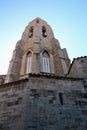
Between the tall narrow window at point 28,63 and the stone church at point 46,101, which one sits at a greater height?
the tall narrow window at point 28,63

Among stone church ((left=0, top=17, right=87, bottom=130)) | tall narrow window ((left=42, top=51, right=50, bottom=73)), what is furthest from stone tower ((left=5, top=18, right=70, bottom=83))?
stone church ((left=0, top=17, right=87, bottom=130))

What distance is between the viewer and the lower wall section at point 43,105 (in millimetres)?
7961

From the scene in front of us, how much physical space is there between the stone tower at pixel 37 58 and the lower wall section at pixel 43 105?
7640 mm

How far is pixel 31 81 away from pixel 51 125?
2918 millimetres

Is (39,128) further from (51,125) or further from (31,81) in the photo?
(31,81)

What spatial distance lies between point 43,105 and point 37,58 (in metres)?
11.0

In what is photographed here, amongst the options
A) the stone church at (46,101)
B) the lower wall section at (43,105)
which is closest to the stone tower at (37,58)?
the stone church at (46,101)

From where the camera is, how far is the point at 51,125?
7.89m

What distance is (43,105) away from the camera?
28.2 feet

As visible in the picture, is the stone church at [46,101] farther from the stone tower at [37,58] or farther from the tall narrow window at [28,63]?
the tall narrow window at [28,63]

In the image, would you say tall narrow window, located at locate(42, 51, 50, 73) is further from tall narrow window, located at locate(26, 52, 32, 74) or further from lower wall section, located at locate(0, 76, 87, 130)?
lower wall section, located at locate(0, 76, 87, 130)

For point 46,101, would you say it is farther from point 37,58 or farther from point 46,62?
point 46,62

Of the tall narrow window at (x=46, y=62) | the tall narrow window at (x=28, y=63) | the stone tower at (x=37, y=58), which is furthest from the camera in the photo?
the tall narrow window at (x=46, y=62)

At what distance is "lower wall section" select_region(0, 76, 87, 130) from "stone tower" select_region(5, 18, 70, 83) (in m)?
7.64
